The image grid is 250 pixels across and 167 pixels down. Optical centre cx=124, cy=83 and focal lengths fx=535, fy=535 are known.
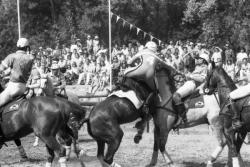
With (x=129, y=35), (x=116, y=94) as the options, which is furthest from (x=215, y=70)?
(x=129, y=35)

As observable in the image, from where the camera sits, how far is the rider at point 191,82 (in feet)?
40.5

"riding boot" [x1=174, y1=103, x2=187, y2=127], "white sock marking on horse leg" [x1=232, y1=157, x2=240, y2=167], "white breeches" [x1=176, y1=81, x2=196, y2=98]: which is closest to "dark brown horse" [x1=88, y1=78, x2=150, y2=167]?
"riding boot" [x1=174, y1=103, x2=187, y2=127]

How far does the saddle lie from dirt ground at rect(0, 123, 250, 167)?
135 cm

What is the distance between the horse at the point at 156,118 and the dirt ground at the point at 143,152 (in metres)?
0.81

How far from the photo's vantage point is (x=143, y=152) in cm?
1441

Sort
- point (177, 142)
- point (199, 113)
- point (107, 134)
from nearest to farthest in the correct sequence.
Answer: point (107, 134), point (199, 113), point (177, 142)

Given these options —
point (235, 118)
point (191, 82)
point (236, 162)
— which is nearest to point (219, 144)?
point (236, 162)

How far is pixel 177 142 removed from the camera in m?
16.0

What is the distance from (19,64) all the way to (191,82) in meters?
4.05

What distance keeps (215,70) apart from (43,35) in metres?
32.5

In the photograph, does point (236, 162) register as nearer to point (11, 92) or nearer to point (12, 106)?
point (12, 106)

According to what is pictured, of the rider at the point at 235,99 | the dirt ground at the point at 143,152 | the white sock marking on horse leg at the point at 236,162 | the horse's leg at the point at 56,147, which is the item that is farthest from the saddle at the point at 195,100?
the horse's leg at the point at 56,147

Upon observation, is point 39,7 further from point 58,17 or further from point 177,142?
point 177,142

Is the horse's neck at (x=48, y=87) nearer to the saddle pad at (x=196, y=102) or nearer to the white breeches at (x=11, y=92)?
the white breeches at (x=11, y=92)
